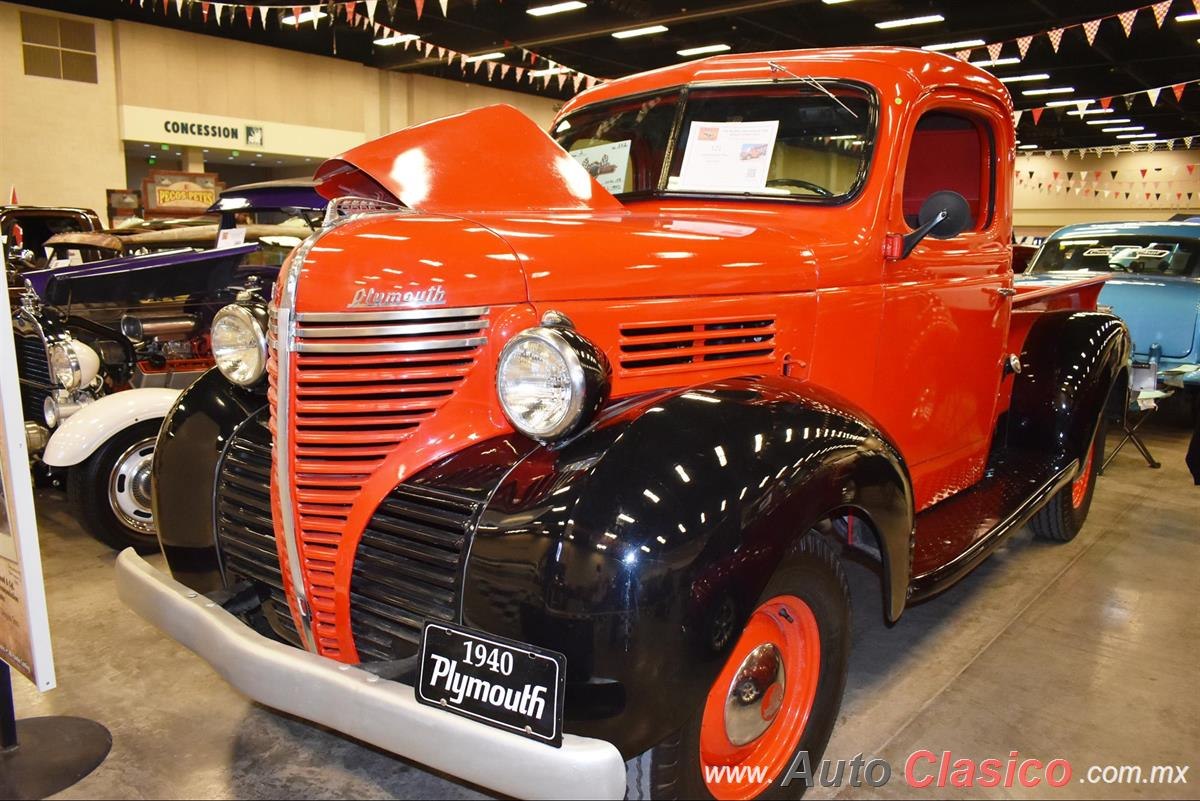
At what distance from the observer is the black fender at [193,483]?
2373 mm

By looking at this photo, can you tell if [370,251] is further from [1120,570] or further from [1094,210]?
[1094,210]

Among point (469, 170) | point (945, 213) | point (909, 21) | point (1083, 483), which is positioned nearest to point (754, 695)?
point (945, 213)

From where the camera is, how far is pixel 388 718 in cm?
167

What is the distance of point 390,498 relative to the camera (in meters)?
1.90

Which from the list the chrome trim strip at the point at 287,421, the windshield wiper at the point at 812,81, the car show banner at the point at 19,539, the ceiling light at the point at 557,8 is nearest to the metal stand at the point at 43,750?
the car show banner at the point at 19,539

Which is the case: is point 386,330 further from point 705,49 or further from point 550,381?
point 705,49

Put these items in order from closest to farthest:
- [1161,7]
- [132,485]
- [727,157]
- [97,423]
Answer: [727,157], [97,423], [132,485], [1161,7]

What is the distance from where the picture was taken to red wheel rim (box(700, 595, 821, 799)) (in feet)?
6.42

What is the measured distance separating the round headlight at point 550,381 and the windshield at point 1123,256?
755 centimetres

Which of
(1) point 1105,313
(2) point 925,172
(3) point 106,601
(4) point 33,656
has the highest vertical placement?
(2) point 925,172

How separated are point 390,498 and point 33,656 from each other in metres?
1.07

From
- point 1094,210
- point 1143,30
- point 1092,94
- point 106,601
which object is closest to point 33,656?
point 106,601

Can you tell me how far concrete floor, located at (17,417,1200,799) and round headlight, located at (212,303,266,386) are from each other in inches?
41.9

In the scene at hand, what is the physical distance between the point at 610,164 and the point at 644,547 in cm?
193
